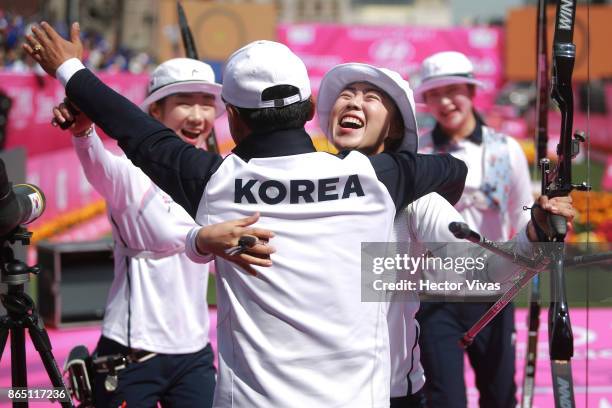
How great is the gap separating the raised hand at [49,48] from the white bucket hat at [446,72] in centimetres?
260

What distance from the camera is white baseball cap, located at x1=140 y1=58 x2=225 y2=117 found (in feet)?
13.3

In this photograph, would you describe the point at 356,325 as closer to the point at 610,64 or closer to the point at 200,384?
the point at 200,384

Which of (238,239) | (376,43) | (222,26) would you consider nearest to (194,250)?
(238,239)

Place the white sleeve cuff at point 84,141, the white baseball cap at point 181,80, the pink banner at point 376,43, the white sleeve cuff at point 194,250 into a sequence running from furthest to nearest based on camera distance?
the pink banner at point 376,43, the white baseball cap at point 181,80, the white sleeve cuff at point 84,141, the white sleeve cuff at point 194,250

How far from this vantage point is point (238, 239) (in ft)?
8.02

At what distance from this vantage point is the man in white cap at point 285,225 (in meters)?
2.52

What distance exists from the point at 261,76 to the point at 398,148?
2.24 ft

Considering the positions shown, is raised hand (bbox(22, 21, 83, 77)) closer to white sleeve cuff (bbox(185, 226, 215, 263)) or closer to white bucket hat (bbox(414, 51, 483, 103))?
white sleeve cuff (bbox(185, 226, 215, 263))


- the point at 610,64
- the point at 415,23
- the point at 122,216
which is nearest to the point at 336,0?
the point at 415,23

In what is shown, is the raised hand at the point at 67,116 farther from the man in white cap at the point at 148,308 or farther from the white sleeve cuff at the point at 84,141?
the man in white cap at the point at 148,308

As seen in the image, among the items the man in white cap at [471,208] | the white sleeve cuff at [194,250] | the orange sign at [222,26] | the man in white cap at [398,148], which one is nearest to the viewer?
the white sleeve cuff at [194,250]

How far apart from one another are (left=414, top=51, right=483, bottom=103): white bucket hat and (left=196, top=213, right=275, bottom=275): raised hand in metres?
2.76

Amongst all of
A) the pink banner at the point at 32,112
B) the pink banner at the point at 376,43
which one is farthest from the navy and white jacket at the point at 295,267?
the pink banner at the point at 376,43

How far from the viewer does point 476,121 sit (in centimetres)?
510
